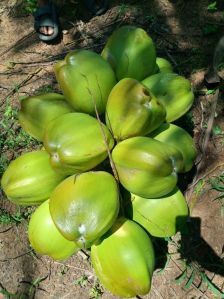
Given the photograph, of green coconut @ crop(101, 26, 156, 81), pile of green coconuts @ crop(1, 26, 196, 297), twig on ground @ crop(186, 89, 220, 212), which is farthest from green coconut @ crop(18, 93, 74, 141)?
twig on ground @ crop(186, 89, 220, 212)

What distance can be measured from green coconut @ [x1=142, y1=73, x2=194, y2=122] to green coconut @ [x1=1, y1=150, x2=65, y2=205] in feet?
2.53

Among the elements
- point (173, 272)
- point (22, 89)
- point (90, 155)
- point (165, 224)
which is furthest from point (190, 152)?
point (22, 89)

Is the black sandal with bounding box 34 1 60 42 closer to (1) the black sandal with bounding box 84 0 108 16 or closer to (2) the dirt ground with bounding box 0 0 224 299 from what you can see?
(2) the dirt ground with bounding box 0 0 224 299

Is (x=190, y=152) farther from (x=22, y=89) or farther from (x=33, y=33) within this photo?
(x=33, y=33)

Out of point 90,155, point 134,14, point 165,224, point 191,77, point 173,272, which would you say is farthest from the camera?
point 134,14

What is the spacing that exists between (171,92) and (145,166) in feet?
2.01

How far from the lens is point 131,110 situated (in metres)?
2.27

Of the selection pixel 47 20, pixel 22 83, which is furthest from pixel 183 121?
pixel 47 20

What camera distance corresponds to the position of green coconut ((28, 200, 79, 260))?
2.31 meters

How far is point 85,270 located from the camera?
2875 mm

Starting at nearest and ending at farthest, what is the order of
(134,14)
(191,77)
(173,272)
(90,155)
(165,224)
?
(90,155) → (165,224) → (173,272) → (191,77) → (134,14)

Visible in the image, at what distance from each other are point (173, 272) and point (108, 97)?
1274 mm

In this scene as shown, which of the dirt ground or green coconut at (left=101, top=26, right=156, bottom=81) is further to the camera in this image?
the dirt ground

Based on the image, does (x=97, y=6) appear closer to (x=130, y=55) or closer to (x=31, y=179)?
(x=130, y=55)
